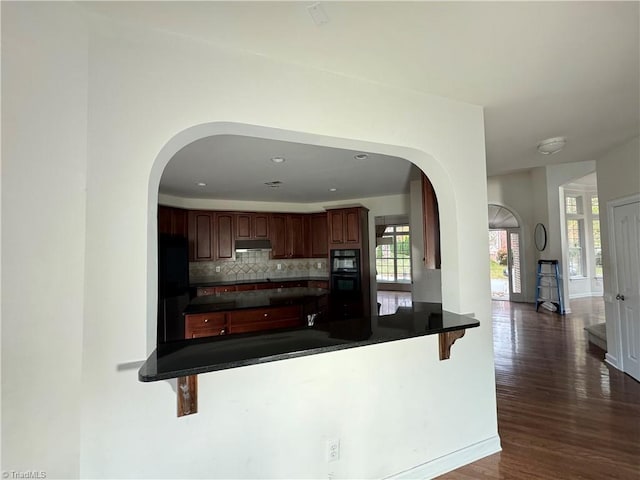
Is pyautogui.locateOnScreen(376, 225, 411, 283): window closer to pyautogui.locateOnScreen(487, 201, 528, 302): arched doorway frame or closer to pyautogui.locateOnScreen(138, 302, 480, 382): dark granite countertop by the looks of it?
pyautogui.locateOnScreen(487, 201, 528, 302): arched doorway frame

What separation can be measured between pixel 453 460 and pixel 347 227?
4.28 m

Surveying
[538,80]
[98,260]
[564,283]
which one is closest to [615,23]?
[538,80]

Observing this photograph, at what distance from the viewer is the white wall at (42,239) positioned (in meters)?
1.14

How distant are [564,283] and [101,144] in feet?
26.9

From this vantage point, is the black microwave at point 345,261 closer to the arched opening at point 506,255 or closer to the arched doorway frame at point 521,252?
the arched opening at point 506,255

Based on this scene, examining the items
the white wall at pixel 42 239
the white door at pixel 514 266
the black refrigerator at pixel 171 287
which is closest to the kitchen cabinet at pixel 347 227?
the black refrigerator at pixel 171 287

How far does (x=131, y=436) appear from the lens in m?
1.29

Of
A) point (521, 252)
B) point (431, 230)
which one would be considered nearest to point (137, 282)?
point (431, 230)

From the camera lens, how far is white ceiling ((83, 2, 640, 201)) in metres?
1.28

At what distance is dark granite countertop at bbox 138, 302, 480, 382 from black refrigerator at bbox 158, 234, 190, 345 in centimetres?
243

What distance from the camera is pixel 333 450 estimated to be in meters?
1.69

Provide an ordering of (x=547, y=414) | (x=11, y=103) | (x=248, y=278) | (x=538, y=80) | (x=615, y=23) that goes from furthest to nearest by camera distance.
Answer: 1. (x=248, y=278)
2. (x=547, y=414)
3. (x=538, y=80)
4. (x=615, y=23)
5. (x=11, y=103)

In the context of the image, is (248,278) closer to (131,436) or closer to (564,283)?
(131,436)

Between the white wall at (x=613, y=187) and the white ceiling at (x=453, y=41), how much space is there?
1295mm
